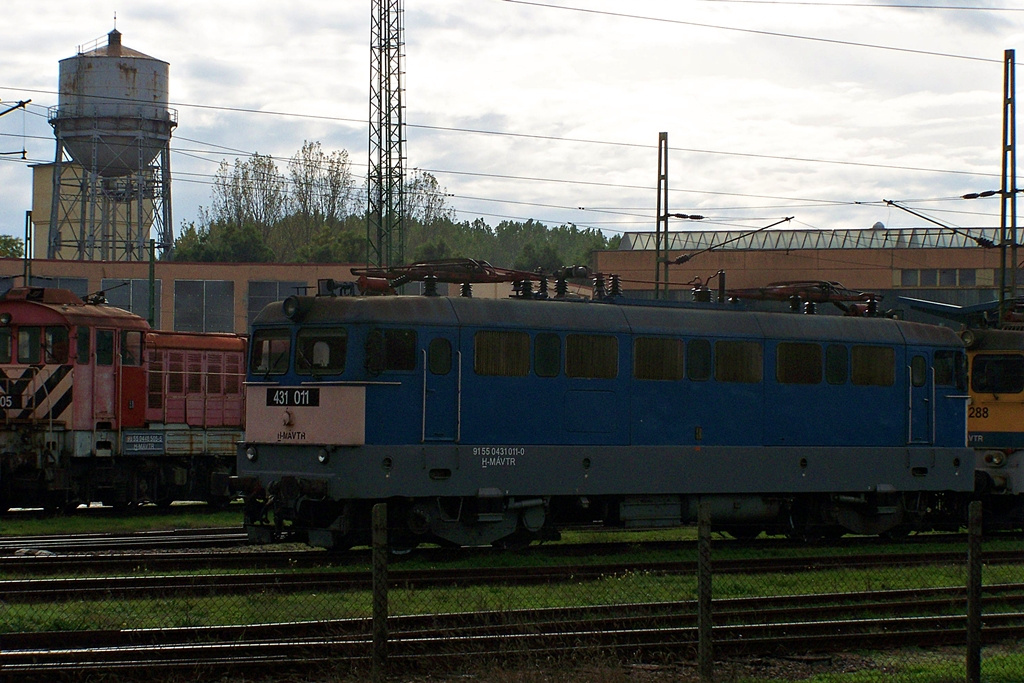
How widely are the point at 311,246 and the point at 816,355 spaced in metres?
72.6

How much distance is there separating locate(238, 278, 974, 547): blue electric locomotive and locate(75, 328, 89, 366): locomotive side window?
27.8ft

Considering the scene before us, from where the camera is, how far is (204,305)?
62906 mm

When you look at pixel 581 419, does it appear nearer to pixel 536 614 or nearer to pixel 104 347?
pixel 536 614

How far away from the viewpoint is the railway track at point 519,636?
10633 millimetres

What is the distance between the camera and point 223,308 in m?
62.9

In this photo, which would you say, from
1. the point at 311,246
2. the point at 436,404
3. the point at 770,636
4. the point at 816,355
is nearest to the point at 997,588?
the point at 770,636

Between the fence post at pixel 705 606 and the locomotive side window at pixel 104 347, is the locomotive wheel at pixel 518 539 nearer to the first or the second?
the fence post at pixel 705 606

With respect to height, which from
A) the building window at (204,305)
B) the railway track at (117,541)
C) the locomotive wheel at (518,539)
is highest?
the building window at (204,305)

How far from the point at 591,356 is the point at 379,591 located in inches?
404

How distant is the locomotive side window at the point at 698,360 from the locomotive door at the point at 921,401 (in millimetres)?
4668

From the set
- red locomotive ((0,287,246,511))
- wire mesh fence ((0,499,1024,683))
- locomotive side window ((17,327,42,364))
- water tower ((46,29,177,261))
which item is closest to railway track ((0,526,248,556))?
red locomotive ((0,287,246,511))

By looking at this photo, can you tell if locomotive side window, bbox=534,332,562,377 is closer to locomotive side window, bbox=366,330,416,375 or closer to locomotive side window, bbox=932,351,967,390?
locomotive side window, bbox=366,330,416,375

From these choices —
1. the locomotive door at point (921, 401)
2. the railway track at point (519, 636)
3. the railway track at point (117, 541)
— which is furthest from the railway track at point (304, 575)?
the locomotive door at point (921, 401)

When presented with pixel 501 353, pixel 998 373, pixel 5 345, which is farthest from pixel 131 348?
pixel 998 373
